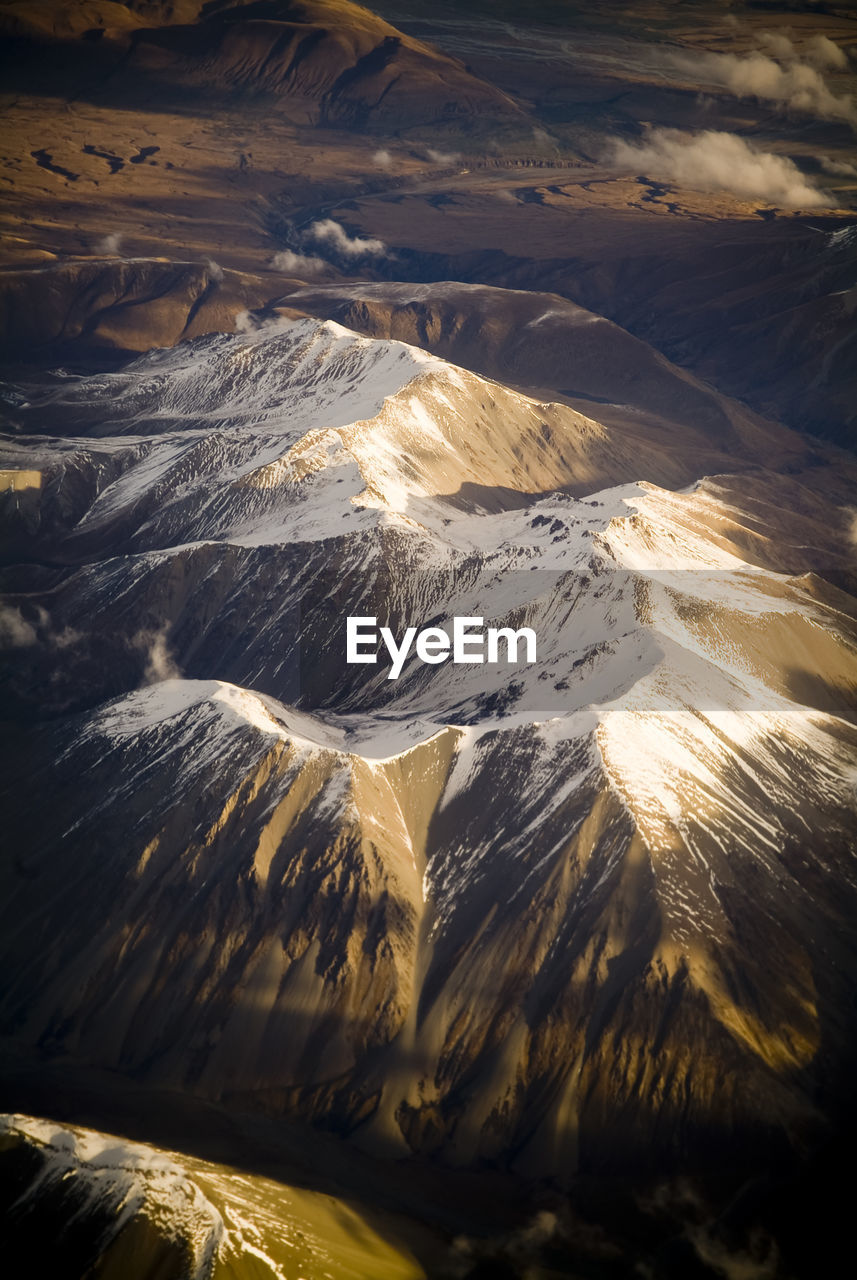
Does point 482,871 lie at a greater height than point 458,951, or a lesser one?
greater

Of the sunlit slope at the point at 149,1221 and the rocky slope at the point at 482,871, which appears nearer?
the sunlit slope at the point at 149,1221

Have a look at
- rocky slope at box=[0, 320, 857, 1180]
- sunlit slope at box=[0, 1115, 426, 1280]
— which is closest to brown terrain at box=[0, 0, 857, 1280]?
sunlit slope at box=[0, 1115, 426, 1280]

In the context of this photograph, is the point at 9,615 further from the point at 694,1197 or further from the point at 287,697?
the point at 694,1197

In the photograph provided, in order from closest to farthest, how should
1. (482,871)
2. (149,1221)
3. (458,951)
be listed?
(149,1221) < (458,951) < (482,871)

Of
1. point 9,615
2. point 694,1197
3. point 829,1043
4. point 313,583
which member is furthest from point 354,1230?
point 9,615

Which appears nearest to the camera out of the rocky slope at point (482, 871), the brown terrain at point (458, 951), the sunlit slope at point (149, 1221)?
the sunlit slope at point (149, 1221)

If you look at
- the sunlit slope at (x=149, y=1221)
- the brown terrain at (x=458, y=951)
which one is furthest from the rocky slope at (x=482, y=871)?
the sunlit slope at (x=149, y=1221)

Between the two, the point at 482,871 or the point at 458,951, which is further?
the point at 482,871

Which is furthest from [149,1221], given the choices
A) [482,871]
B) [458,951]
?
[482,871]

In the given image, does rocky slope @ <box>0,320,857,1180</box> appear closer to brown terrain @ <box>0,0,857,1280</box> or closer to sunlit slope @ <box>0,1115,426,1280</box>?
brown terrain @ <box>0,0,857,1280</box>

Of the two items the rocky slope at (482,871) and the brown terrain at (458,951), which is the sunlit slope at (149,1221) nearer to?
the brown terrain at (458,951)

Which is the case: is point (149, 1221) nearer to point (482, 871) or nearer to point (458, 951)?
point (458, 951)
